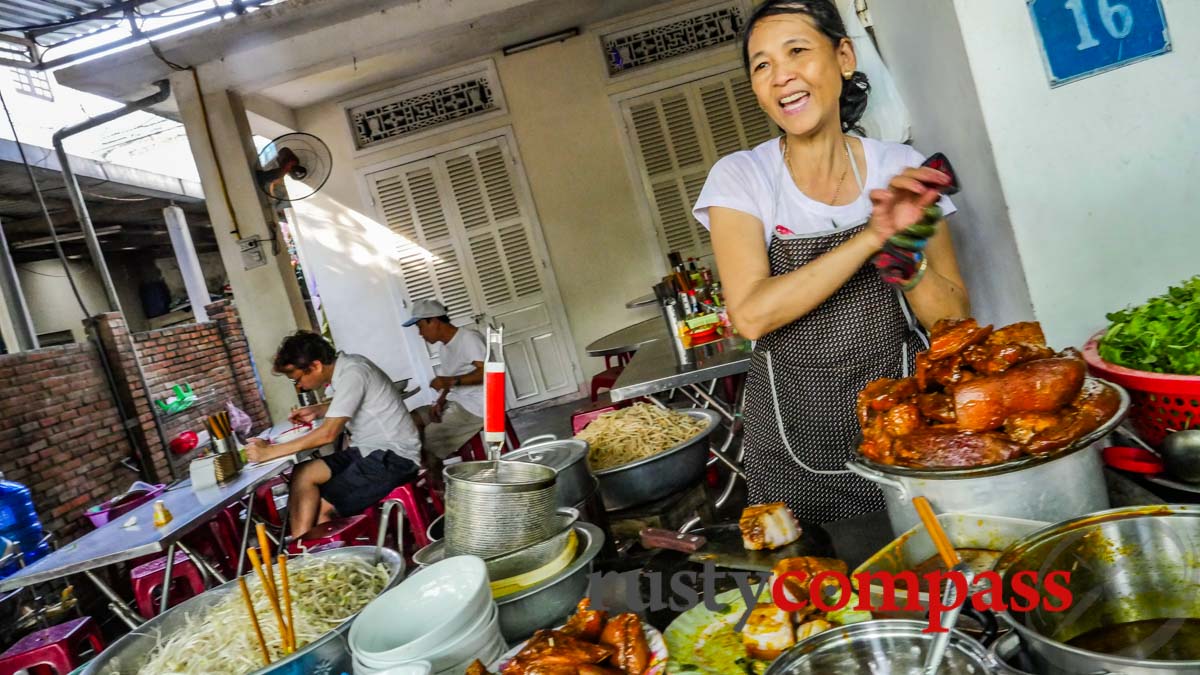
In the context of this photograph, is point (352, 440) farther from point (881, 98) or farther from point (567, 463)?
point (881, 98)

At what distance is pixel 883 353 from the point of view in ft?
5.99

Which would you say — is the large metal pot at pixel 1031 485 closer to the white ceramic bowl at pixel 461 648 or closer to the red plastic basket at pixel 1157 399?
the red plastic basket at pixel 1157 399

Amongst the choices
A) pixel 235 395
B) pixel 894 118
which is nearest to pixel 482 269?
pixel 235 395

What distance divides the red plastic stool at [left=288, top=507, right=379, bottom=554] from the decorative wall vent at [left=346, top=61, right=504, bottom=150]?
20.3 ft

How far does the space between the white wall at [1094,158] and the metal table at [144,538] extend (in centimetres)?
324

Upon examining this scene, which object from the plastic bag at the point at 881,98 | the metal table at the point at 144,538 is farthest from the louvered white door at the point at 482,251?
the plastic bag at the point at 881,98

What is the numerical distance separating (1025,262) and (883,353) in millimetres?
558

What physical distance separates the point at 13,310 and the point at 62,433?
139 centimetres

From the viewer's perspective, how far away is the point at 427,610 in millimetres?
1286

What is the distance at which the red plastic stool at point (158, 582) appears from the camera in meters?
4.61

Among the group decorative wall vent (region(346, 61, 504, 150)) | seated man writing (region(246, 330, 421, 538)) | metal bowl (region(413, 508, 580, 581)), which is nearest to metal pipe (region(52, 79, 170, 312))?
decorative wall vent (region(346, 61, 504, 150))

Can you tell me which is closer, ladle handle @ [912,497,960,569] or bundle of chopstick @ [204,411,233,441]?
ladle handle @ [912,497,960,569]

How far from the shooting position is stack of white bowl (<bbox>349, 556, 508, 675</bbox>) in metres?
1.16

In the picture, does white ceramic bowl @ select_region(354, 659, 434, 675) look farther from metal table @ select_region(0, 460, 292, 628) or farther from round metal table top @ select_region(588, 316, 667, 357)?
round metal table top @ select_region(588, 316, 667, 357)
